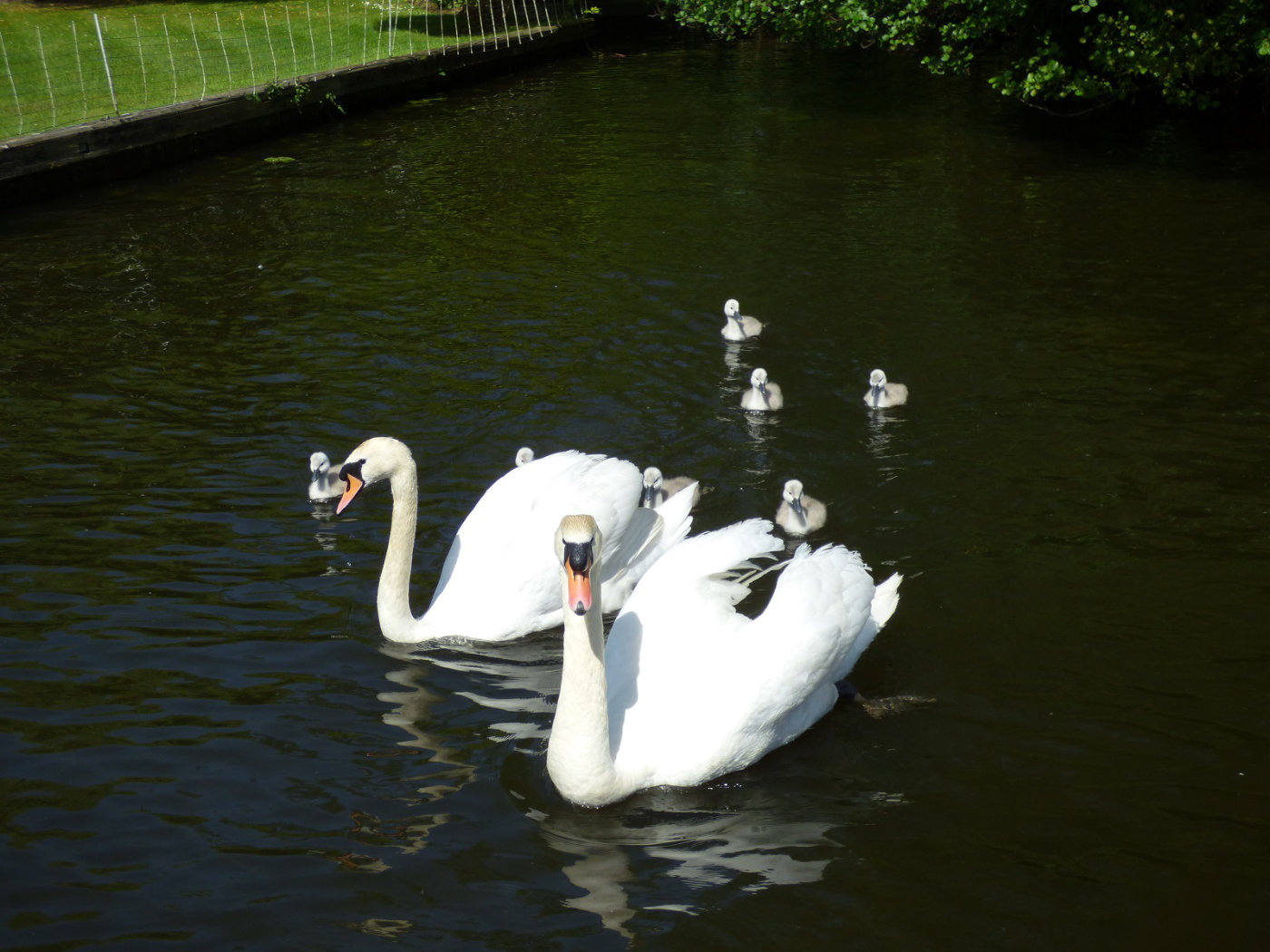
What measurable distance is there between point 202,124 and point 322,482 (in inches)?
556

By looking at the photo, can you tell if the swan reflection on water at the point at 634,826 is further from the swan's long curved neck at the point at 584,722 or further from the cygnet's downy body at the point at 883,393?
the cygnet's downy body at the point at 883,393

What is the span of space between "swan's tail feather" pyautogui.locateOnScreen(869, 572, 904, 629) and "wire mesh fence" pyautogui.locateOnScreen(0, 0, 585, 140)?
1666cm

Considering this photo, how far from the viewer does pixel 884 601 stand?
23.3ft

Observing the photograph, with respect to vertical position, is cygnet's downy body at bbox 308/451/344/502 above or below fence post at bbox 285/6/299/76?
below

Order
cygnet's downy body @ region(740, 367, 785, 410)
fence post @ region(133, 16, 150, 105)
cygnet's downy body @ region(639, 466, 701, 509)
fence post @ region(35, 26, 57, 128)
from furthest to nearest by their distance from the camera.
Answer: fence post @ region(133, 16, 150, 105) < fence post @ region(35, 26, 57, 128) < cygnet's downy body @ region(740, 367, 785, 410) < cygnet's downy body @ region(639, 466, 701, 509)

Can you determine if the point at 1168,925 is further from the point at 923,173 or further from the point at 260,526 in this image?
the point at 923,173

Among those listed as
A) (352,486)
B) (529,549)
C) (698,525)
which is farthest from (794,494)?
(352,486)

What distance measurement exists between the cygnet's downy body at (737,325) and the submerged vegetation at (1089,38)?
811cm

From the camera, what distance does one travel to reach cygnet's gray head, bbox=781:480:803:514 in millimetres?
8828

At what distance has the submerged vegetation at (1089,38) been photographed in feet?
60.5

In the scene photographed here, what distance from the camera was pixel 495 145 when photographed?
2200 centimetres

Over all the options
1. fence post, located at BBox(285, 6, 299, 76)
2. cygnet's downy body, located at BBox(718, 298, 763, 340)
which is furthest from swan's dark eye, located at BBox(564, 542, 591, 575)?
fence post, located at BBox(285, 6, 299, 76)

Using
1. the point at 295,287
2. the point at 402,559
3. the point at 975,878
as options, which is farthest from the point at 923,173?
the point at 975,878

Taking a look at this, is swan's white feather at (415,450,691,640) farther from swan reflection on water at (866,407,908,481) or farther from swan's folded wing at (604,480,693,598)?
swan reflection on water at (866,407,908,481)
